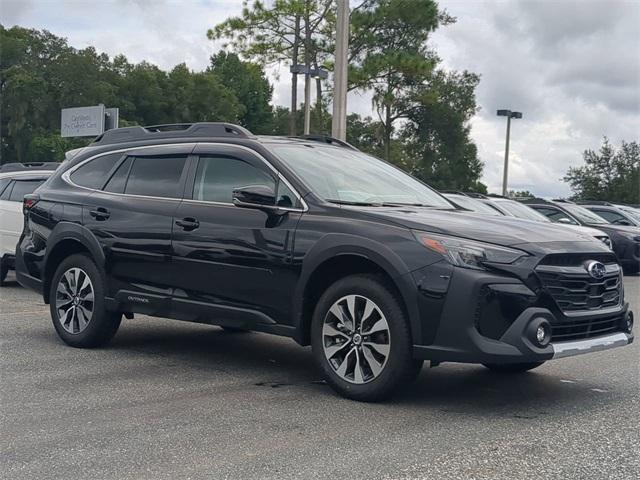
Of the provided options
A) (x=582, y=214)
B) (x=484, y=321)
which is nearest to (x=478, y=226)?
(x=484, y=321)

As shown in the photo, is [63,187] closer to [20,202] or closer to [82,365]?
[82,365]

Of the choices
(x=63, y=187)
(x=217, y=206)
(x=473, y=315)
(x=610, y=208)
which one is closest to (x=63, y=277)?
(x=63, y=187)

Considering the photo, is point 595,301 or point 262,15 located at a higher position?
point 262,15

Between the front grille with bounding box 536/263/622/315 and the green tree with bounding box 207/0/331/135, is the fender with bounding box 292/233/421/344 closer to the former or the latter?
the front grille with bounding box 536/263/622/315

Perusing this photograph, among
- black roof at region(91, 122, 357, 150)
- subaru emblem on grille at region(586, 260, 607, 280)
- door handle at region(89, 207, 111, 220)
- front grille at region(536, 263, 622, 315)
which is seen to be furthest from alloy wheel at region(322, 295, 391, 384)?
door handle at region(89, 207, 111, 220)

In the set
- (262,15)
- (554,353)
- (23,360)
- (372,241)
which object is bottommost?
(23,360)

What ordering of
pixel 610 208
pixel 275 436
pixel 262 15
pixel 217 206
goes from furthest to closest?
pixel 262 15 → pixel 610 208 → pixel 217 206 → pixel 275 436

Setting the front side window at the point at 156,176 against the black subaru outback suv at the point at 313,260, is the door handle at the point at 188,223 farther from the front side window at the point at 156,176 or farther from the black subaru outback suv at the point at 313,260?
the front side window at the point at 156,176

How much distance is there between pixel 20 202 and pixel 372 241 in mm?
7698

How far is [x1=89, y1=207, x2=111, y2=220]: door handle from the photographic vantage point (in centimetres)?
701

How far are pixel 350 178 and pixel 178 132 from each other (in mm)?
1632

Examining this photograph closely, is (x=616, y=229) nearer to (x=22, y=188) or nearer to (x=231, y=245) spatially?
(x=22, y=188)

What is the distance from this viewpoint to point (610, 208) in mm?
20719

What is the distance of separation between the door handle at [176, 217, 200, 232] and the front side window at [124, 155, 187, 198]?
29 centimetres
